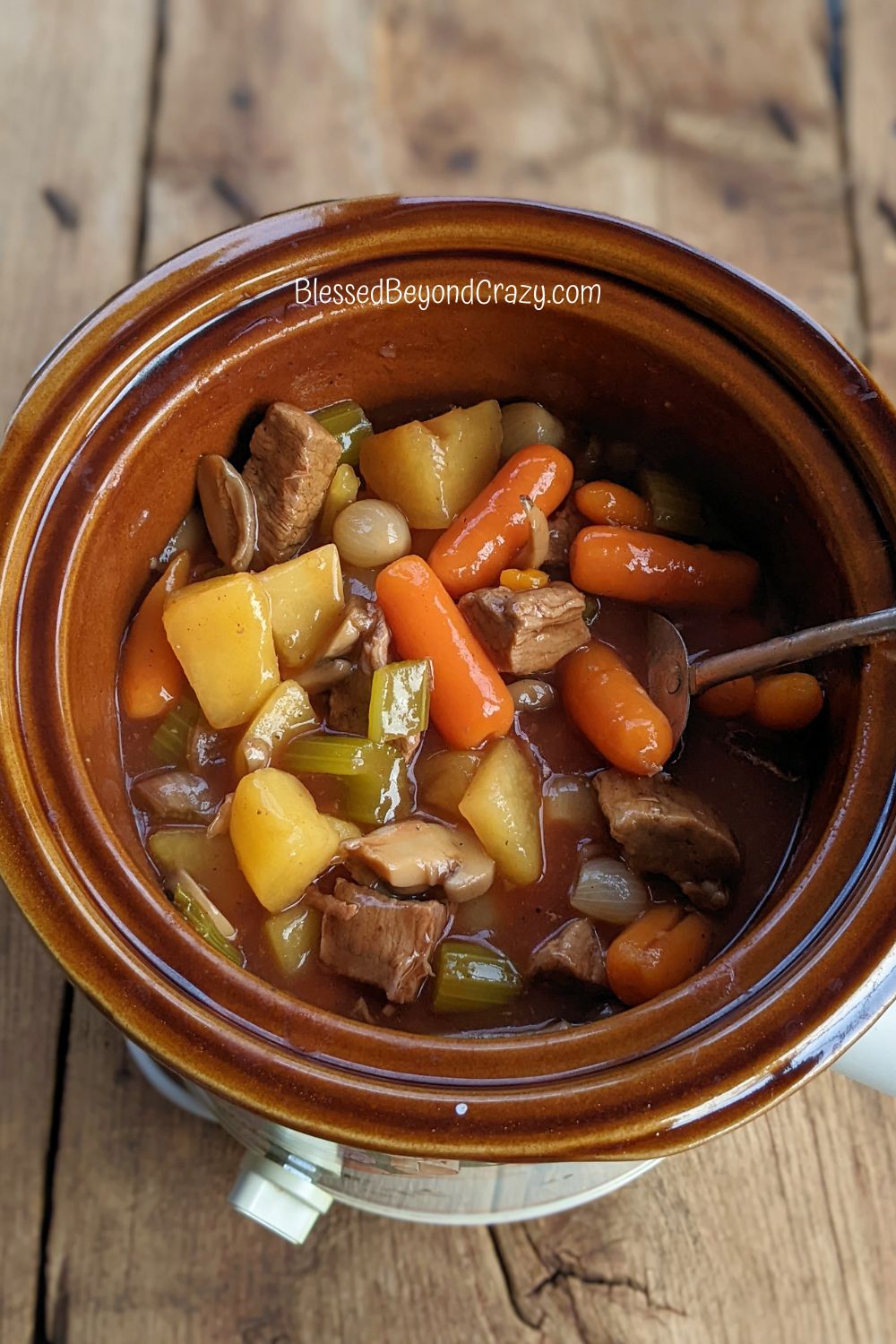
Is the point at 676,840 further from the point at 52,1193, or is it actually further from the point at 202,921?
the point at 52,1193

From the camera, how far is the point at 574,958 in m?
1.71

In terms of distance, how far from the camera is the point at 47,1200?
7.06 feet

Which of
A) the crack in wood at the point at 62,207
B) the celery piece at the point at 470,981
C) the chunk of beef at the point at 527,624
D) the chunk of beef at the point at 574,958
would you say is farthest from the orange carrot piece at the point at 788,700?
the crack in wood at the point at 62,207

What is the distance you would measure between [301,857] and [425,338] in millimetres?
828

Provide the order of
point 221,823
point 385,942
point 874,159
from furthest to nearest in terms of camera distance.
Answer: point 874,159 → point 221,823 → point 385,942

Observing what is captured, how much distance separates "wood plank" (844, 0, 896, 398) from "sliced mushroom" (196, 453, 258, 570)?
1434 millimetres

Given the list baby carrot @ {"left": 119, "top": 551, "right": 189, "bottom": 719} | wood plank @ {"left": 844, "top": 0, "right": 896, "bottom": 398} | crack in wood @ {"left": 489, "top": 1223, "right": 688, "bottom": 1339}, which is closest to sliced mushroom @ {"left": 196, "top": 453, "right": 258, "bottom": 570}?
baby carrot @ {"left": 119, "top": 551, "right": 189, "bottom": 719}

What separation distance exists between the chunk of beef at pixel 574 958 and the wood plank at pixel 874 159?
1.47 meters

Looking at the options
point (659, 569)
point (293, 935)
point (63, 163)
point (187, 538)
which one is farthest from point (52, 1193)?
point (63, 163)

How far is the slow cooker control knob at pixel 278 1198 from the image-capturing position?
186 cm

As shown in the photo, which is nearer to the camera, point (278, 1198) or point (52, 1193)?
point (278, 1198)

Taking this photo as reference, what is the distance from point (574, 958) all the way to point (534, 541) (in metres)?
0.65

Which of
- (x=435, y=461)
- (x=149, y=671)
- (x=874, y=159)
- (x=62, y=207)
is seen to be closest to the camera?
(x=149, y=671)

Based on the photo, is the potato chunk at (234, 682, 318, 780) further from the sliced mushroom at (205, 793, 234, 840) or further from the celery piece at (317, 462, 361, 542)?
the celery piece at (317, 462, 361, 542)
